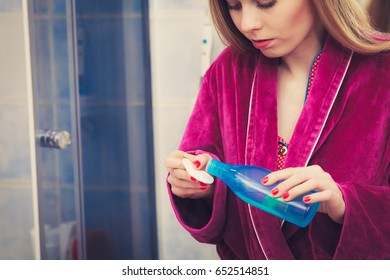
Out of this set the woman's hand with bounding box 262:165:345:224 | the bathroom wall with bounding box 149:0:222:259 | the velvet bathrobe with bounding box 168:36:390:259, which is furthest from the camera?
the bathroom wall with bounding box 149:0:222:259

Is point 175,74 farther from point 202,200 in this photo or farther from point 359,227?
point 359,227

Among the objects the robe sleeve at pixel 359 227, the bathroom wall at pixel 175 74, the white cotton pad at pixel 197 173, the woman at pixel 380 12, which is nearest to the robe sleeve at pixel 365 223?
the robe sleeve at pixel 359 227

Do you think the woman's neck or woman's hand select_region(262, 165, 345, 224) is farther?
the woman's neck

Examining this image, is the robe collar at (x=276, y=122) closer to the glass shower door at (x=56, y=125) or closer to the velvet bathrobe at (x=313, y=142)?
the velvet bathrobe at (x=313, y=142)

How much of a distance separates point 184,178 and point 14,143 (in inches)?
12.9

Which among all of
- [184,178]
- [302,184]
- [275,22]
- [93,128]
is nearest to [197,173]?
[184,178]

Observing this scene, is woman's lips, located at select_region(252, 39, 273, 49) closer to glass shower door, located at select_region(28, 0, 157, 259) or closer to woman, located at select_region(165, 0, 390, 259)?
woman, located at select_region(165, 0, 390, 259)

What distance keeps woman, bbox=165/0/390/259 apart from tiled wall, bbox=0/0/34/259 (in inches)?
11.0

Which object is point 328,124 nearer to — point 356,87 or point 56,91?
point 356,87

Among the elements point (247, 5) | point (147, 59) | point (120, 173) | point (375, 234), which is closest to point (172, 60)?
point (147, 59)

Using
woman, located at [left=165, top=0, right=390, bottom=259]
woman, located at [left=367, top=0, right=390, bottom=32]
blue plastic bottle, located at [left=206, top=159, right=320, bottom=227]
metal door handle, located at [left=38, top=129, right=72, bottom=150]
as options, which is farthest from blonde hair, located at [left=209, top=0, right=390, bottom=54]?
metal door handle, located at [left=38, top=129, right=72, bottom=150]

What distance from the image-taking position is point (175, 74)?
1.15 meters

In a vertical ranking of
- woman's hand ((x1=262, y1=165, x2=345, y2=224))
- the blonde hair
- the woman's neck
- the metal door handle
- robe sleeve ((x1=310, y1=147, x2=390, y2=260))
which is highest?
the blonde hair

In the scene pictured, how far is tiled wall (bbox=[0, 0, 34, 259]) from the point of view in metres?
0.87
